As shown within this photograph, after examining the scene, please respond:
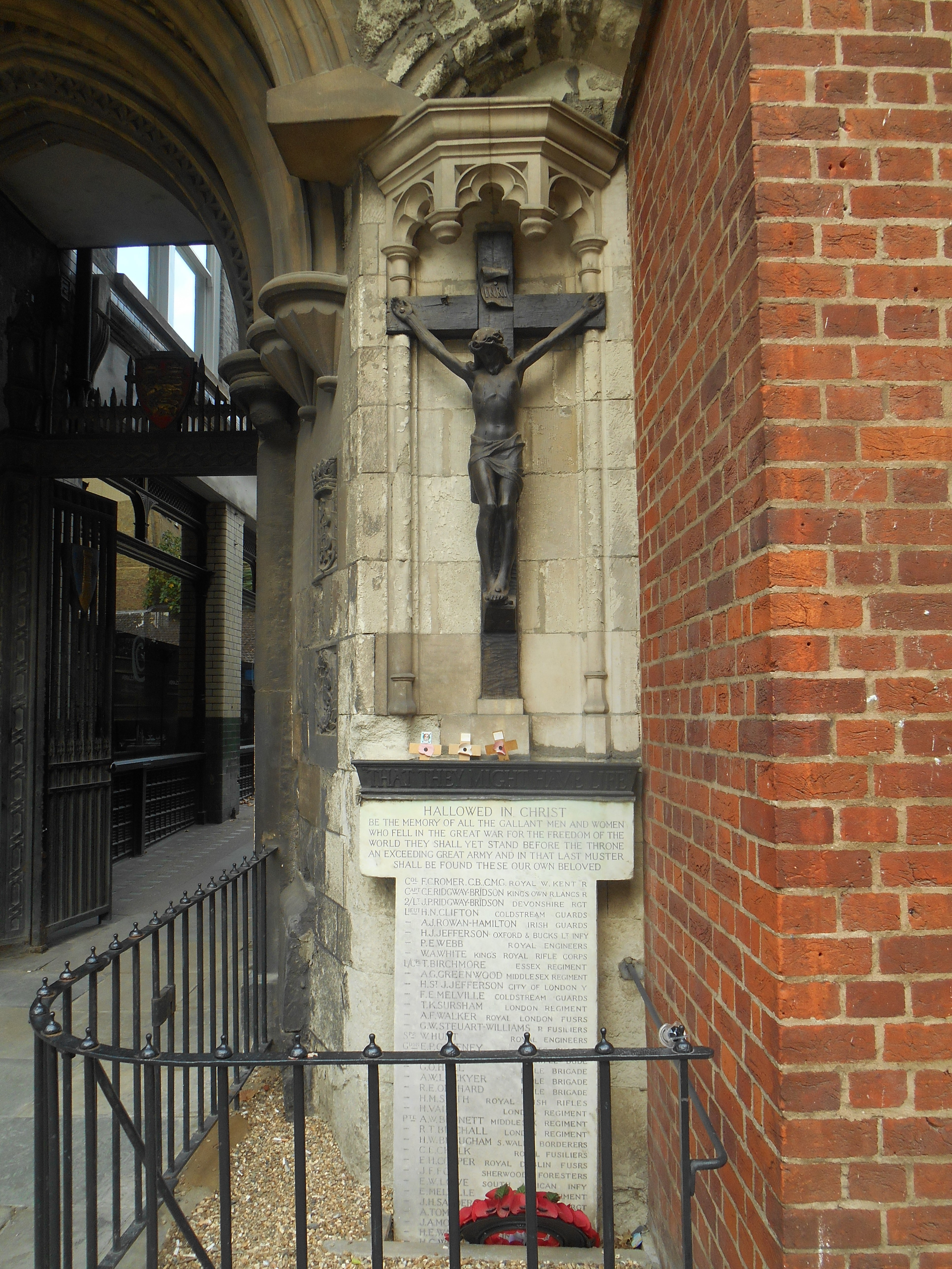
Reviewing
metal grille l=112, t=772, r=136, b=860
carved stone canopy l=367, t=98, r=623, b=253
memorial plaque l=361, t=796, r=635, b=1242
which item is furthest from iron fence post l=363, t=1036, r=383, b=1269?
metal grille l=112, t=772, r=136, b=860

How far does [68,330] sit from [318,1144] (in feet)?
21.1

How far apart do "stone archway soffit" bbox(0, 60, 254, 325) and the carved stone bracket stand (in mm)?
1514

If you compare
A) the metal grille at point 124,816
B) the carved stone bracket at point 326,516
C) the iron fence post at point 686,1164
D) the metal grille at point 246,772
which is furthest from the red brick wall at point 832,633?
the metal grille at point 246,772

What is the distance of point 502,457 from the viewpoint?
315 cm

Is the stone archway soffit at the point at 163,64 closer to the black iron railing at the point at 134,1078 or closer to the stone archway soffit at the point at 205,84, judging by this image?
the stone archway soffit at the point at 205,84

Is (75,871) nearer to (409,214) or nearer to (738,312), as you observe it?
(409,214)

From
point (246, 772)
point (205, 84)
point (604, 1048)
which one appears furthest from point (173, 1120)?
point (246, 772)

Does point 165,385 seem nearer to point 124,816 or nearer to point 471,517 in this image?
point 471,517

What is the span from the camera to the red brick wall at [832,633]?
1695mm

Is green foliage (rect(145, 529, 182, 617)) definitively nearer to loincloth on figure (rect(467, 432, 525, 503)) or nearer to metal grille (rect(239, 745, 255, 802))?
metal grille (rect(239, 745, 255, 802))

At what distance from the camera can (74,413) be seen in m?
6.36

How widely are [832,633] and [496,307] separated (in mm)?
2141

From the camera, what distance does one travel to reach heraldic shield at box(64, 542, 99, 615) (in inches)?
251

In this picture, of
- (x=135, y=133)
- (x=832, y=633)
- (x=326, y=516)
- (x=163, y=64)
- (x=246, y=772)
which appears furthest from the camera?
(x=246, y=772)
